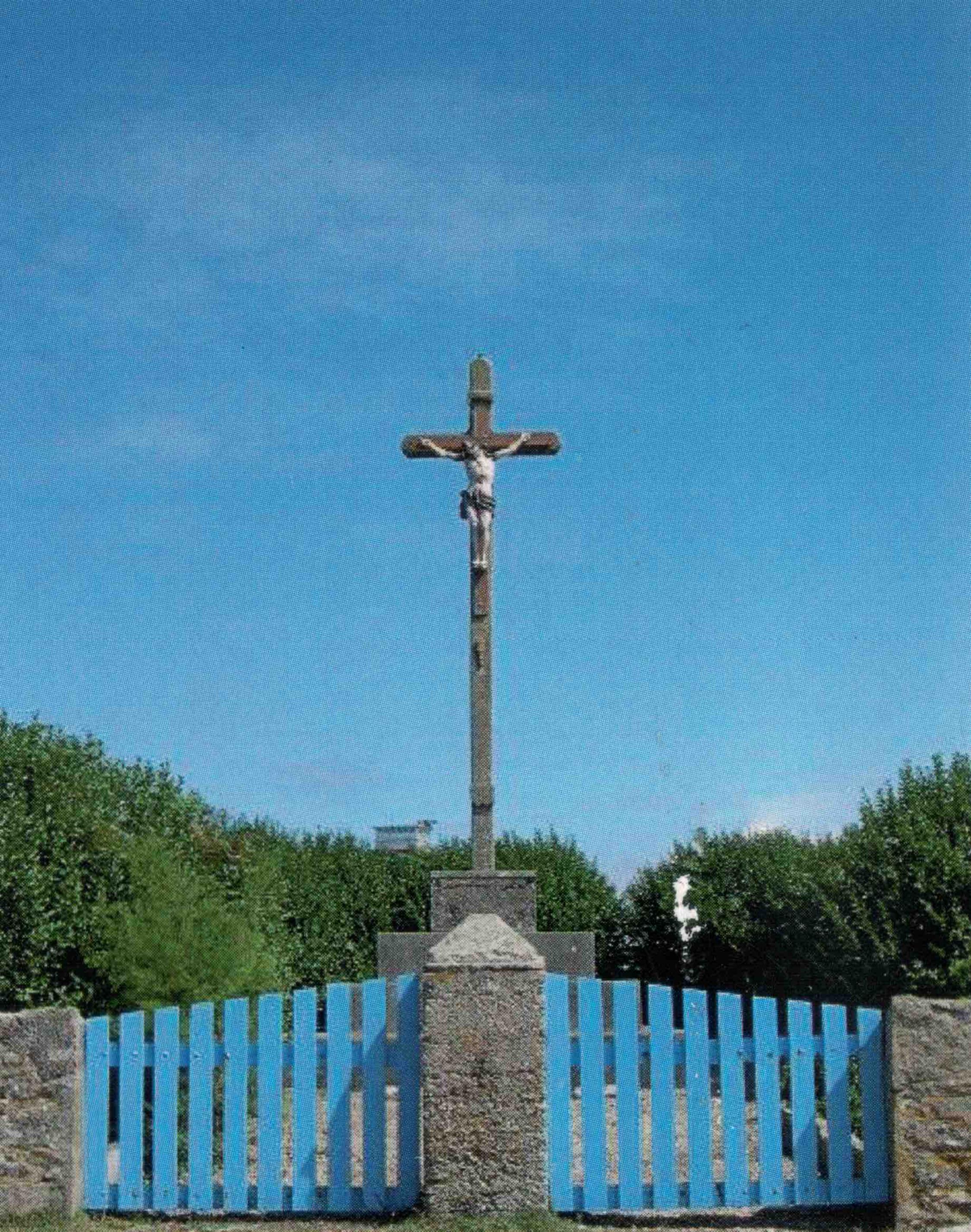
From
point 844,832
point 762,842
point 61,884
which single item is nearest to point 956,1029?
point 844,832

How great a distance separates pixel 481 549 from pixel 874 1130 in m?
5.76

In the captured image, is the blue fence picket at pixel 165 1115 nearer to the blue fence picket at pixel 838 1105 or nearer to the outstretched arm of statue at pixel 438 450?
the blue fence picket at pixel 838 1105

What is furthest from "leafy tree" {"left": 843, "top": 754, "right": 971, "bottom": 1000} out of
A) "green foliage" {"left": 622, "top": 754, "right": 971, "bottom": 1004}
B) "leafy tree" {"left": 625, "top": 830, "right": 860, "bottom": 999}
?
"leafy tree" {"left": 625, "top": 830, "right": 860, "bottom": 999}

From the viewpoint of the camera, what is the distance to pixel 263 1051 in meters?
8.89

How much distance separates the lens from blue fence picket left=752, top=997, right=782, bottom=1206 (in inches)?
350

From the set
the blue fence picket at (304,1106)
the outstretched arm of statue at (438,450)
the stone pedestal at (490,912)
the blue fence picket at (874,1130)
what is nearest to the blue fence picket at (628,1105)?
the blue fence picket at (874,1130)

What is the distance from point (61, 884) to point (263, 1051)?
424 centimetres

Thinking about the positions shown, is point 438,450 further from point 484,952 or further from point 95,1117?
point 95,1117

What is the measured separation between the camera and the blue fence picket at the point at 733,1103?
8875 mm

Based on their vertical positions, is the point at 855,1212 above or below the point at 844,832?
below

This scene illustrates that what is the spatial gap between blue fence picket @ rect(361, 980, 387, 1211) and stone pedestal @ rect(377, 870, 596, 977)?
13.3ft

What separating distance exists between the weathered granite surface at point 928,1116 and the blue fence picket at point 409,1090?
2392 mm

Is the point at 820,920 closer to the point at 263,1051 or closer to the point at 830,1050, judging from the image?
the point at 830,1050

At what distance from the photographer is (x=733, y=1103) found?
8891 mm
